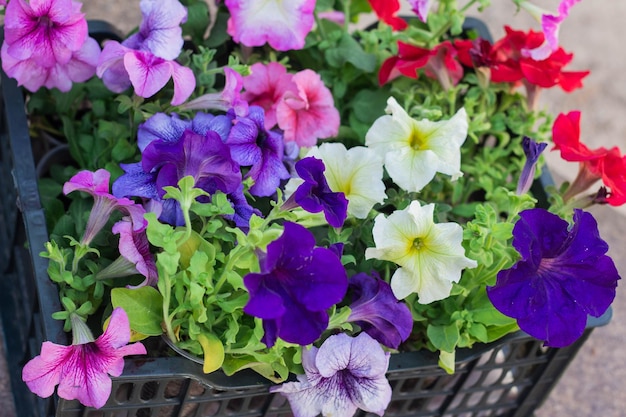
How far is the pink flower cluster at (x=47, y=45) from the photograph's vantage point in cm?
108

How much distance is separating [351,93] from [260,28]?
0.23m

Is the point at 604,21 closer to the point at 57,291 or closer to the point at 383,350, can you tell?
the point at 383,350

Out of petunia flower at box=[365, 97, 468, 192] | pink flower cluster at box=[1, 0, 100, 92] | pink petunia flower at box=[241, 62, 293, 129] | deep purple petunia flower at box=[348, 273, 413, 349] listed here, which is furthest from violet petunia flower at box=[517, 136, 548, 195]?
pink flower cluster at box=[1, 0, 100, 92]

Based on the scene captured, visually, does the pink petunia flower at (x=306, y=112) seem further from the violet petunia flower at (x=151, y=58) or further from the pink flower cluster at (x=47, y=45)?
the pink flower cluster at (x=47, y=45)

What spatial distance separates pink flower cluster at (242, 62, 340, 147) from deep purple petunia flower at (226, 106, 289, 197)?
83mm

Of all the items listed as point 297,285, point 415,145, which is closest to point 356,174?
point 415,145

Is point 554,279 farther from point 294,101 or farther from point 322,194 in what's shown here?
point 294,101

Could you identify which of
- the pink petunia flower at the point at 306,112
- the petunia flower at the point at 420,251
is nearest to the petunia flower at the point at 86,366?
the petunia flower at the point at 420,251

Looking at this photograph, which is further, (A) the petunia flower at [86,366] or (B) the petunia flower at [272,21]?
(B) the petunia flower at [272,21]

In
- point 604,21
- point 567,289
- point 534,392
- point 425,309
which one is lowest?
point 604,21

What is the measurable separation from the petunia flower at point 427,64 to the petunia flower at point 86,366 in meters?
0.55

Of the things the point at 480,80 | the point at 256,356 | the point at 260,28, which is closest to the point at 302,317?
the point at 256,356

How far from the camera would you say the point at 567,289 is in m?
0.98

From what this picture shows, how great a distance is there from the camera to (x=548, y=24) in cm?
126
